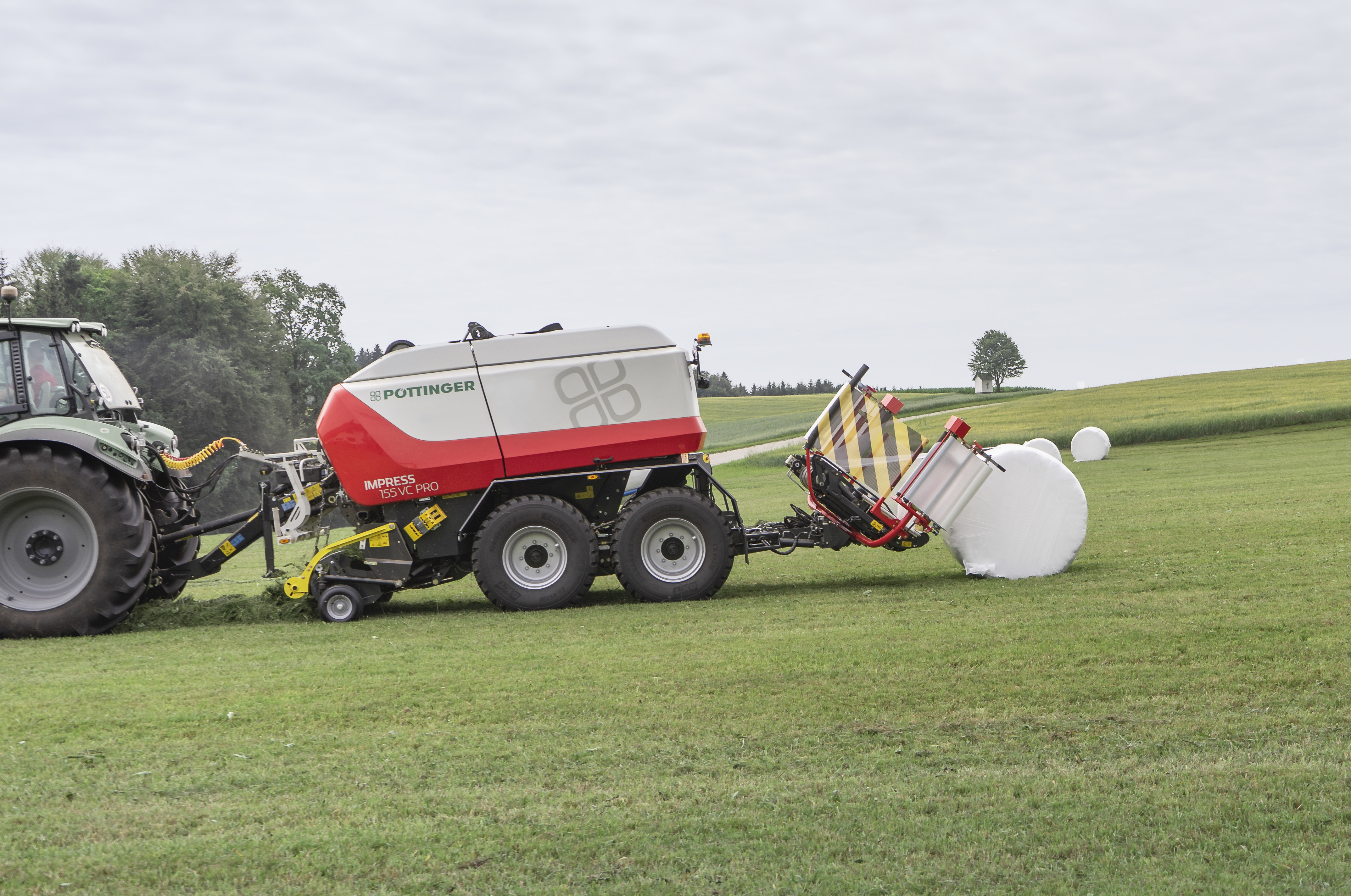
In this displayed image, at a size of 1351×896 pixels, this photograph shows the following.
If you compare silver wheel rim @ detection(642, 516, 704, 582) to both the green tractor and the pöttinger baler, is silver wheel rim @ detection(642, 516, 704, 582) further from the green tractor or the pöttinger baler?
the green tractor

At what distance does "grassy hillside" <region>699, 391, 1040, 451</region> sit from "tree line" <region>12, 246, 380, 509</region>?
1999 centimetres

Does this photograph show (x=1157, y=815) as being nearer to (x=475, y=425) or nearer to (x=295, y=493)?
(x=475, y=425)

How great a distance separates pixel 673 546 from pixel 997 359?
10940 cm

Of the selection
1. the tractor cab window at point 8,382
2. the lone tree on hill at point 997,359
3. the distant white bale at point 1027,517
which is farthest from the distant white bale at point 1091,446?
the lone tree on hill at point 997,359

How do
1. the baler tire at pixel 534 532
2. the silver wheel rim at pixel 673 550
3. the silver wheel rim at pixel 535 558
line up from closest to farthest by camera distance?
the baler tire at pixel 534 532 < the silver wheel rim at pixel 535 558 < the silver wheel rim at pixel 673 550

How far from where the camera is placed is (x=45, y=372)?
9.36 meters

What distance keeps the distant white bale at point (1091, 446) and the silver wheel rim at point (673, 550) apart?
942 inches

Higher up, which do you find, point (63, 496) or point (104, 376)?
point (104, 376)

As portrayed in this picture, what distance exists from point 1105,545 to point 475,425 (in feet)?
24.8

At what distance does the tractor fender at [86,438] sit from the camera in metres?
8.81

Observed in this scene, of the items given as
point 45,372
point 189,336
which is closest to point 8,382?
point 45,372

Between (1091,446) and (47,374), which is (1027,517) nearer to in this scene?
(47,374)

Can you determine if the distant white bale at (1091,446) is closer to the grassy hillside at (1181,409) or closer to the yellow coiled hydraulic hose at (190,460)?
the grassy hillside at (1181,409)

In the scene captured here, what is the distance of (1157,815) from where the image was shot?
4.04 m
